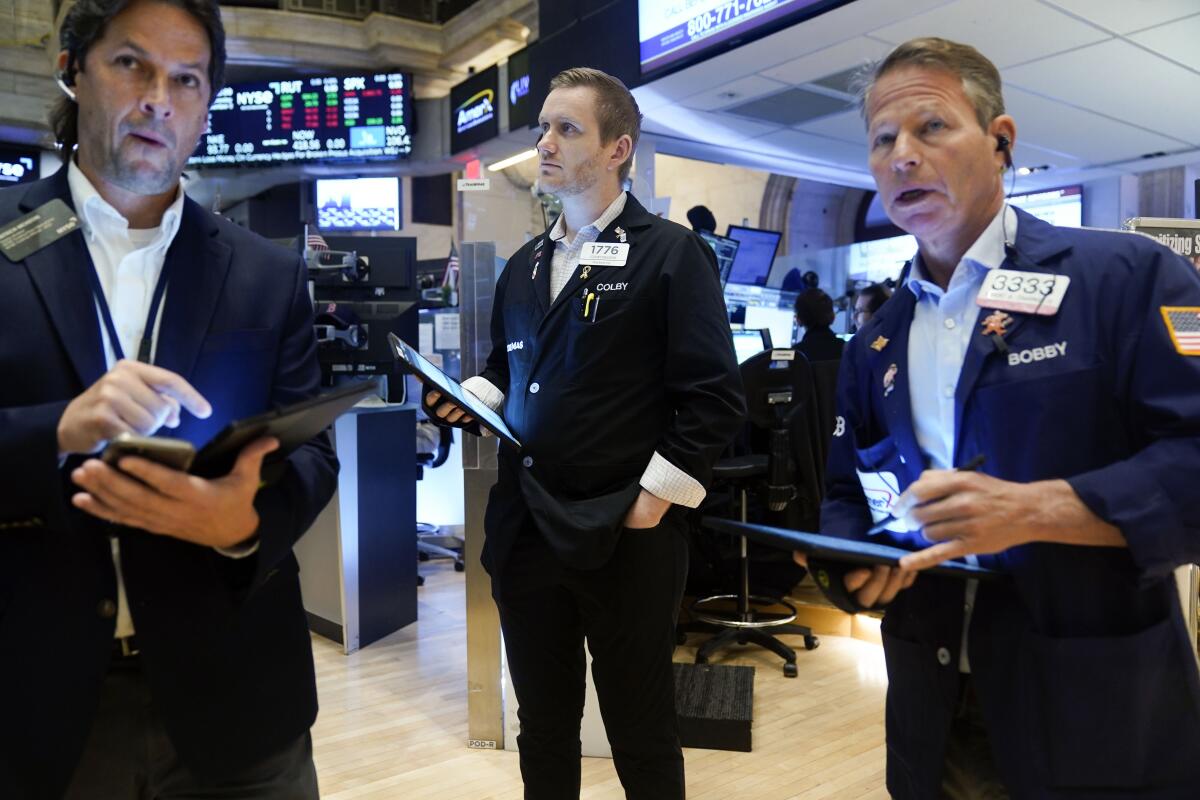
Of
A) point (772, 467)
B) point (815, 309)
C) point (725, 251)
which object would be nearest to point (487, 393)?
point (772, 467)

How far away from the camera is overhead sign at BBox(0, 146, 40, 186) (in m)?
8.66

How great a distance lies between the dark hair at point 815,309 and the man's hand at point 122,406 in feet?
13.5

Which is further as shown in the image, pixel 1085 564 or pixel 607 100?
pixel 607 100

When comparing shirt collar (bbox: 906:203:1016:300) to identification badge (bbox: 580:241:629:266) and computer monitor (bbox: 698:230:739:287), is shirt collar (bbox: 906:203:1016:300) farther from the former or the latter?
computer monitor (bbox: 698:230:739:287)

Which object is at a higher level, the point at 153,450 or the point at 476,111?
the point at 476,111

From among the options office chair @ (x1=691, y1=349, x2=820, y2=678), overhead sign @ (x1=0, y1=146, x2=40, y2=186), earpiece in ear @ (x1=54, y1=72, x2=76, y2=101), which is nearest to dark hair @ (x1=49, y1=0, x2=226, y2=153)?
earpiece in ear @ (x1=54, y1=72, x2=76, y2=101)

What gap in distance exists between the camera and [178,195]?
1172mm

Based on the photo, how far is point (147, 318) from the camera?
1073 millimetres

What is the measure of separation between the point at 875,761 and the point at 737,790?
527 mm

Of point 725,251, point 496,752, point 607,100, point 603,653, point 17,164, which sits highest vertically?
point 17,164

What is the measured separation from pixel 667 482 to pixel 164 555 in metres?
0.94

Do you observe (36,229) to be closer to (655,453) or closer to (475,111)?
(655,453)

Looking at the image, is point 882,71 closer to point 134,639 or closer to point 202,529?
point 202,529

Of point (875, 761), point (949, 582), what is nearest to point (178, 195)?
point (949, 582)
